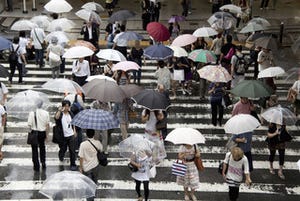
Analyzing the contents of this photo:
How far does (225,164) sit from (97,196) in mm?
2944

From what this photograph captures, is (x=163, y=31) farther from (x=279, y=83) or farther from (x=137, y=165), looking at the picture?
(x=137, y=165)

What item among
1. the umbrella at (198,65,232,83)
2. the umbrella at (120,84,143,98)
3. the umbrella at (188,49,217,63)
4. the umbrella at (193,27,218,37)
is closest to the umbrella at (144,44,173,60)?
the umbrella at (188,49,217,63)

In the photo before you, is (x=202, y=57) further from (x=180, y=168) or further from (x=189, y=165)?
(x=180, y=168)

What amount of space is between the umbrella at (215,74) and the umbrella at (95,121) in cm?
386

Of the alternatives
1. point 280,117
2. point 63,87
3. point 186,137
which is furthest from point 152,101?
point 280,117

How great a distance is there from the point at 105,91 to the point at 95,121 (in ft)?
5.41

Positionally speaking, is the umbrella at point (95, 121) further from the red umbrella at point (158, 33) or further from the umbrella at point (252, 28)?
the umbrella at point (252, 28)

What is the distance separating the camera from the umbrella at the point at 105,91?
1332 centimetres

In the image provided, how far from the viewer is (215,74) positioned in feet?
50.2

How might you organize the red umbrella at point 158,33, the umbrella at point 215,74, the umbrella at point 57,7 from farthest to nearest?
1. the umbrella at point 57,7
2. the red umbrella at point 158,33
3. the umbrella at point 215,74

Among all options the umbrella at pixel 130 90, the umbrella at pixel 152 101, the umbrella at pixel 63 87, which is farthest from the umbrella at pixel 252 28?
the umbrella at pixel 63 87

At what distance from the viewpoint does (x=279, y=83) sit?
2030 centimetres

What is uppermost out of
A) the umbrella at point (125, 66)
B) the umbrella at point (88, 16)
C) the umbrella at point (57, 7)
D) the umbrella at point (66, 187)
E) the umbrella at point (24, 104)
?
the umbrella at point (57, 7)

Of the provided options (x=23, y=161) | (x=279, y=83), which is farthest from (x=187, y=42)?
(x=23, y=161)
